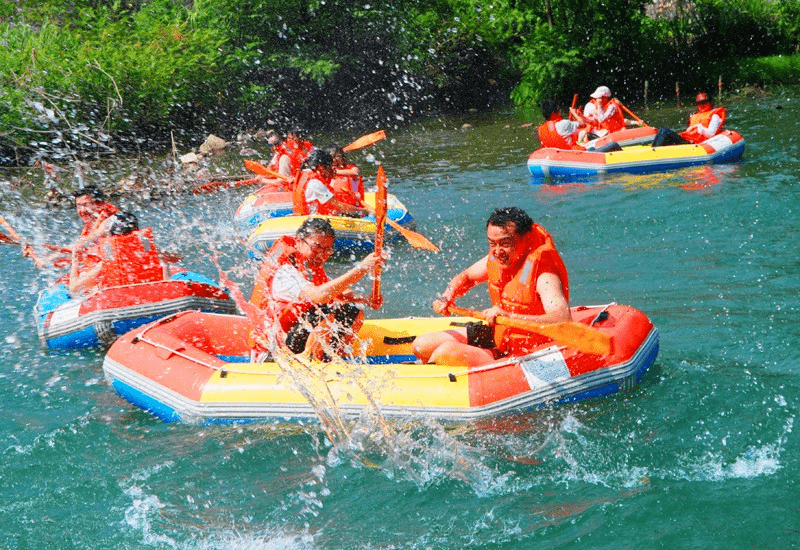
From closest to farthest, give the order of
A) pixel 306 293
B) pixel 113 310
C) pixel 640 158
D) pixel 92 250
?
pixel 306 293
pixel 113 310
pixel 92 250
pixel 640 158

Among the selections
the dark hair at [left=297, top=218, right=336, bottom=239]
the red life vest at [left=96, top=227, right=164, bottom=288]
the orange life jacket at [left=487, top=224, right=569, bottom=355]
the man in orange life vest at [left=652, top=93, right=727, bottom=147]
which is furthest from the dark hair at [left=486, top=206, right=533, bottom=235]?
the man in orange life vest at [left=652, top=93, right=727, bottom=147]

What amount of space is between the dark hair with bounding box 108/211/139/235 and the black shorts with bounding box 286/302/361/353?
246 centimetres

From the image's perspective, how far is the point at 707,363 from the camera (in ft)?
19.9

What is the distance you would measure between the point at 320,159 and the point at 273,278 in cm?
423

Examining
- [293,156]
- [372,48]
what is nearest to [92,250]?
[293,156]

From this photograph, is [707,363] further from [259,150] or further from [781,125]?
[259,150]

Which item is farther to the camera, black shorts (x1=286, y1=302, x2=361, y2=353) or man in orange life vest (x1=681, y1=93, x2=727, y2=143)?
man in orange life vest (x1=681, y1=93, x2=727, y2=143)

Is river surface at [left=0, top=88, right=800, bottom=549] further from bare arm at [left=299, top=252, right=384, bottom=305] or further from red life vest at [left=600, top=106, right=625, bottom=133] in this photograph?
red life vest at [left=600, top=106, right=625, bottom=133]

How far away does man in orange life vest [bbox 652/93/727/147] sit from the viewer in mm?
13062

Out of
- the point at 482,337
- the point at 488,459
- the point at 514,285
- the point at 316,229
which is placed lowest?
the point at 488,459

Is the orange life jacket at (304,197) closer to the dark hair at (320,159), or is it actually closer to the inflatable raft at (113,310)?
the dark hair at (320,159)

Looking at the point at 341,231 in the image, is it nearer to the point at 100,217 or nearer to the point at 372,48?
the point at 100,217

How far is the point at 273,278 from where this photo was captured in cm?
564

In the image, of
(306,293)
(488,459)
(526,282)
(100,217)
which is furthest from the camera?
(100,217)
